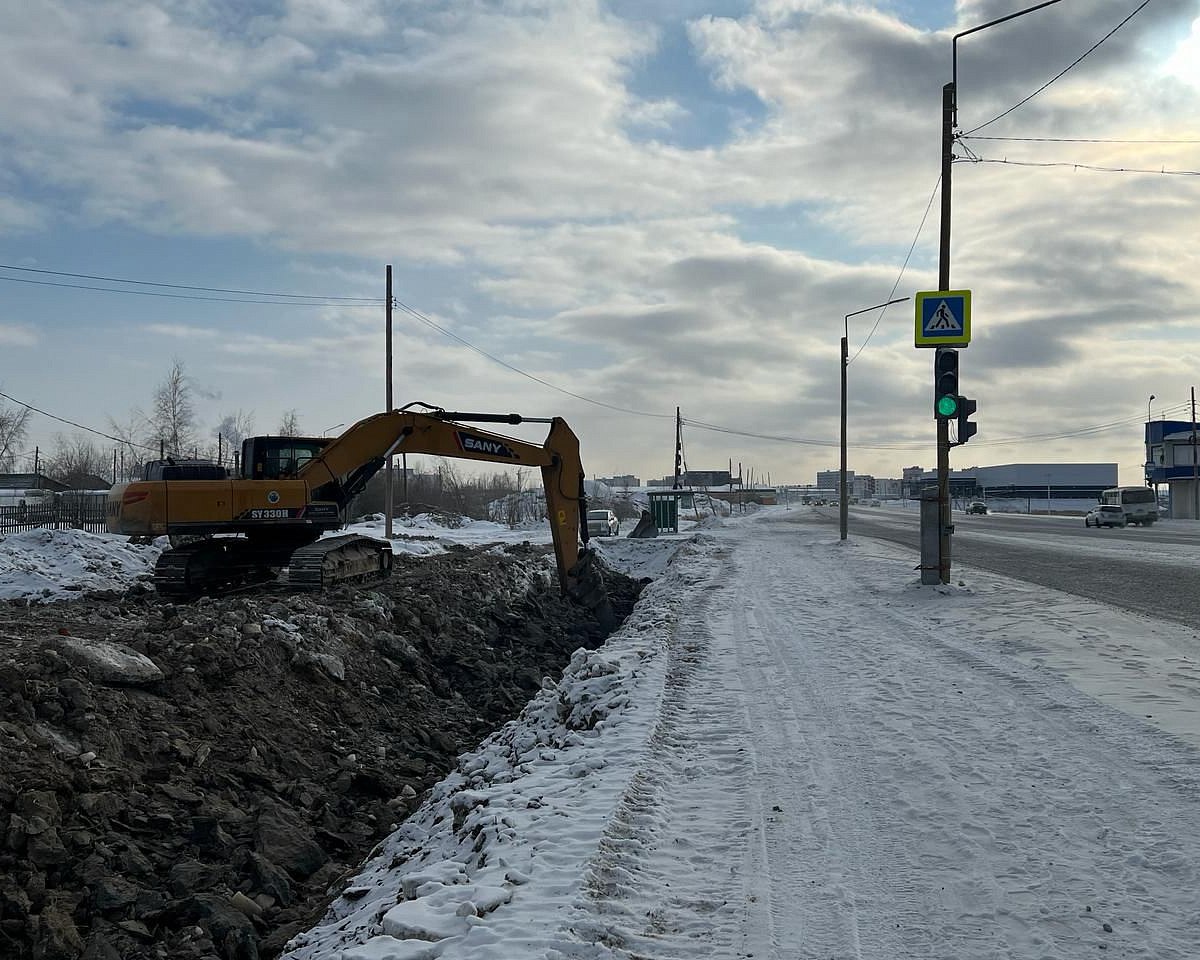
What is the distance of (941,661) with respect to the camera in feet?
32.8

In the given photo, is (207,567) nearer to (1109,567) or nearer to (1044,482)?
(1109,567)

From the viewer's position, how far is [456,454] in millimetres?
15508

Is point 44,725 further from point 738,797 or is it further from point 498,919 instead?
point 738,797

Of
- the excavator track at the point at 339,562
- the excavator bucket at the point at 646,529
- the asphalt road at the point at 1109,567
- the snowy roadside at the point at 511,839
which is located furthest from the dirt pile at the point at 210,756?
the excavator bucket at the point at 646,529

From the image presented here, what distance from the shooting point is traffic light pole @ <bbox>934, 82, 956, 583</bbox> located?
16.1 metres

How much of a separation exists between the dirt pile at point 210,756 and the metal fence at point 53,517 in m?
19.6

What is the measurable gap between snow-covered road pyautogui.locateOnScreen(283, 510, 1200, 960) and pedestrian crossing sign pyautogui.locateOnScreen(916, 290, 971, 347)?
6.59 metres

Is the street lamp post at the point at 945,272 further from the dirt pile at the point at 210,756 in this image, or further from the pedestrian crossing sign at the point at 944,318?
the dirt pile at the point at 210,756

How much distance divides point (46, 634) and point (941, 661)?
32.5ft

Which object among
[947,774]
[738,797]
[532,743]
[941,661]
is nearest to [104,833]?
[532,743]

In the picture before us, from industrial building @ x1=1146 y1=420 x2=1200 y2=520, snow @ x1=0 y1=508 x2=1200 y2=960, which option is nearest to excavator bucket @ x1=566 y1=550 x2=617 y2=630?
snow @ x1=0 y1=508 x2=1200 y2=960

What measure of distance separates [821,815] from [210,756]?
203 inches

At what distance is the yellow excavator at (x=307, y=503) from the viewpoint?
1381 centimetres

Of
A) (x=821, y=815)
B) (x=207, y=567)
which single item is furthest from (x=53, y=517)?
(x=821, y=815)
